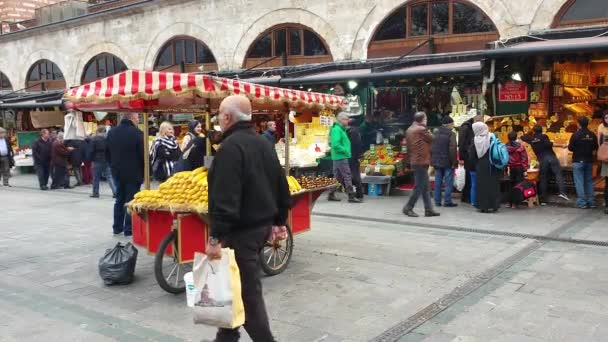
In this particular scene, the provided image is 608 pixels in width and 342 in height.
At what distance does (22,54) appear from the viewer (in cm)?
2425

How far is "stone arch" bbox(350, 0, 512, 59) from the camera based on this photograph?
478 inches

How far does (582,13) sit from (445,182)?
4.63m

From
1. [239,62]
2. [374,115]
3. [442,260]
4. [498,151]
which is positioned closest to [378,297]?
[442,260]

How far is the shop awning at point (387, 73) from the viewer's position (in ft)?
35.9

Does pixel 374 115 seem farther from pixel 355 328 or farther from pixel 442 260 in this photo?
pixel 355 328

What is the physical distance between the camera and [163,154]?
8.71m

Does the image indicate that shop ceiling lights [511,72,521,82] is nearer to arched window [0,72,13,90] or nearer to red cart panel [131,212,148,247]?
red cart panel [131,212,148,247]

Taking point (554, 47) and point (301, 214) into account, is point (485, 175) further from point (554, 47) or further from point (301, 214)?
point (301, 214)

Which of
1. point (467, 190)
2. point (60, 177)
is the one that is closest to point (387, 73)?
point (467, 190)

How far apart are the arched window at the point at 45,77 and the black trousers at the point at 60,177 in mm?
8718

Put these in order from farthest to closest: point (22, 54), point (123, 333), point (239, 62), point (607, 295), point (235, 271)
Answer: point (22, 54), point (239, 62), point (607, 295), point (123, 333), point (235, 271)

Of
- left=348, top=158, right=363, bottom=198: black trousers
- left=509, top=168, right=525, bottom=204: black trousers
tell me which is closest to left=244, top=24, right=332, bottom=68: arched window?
left=348, top=158, right=363, bottom=198: black trousers

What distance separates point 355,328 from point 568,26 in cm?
944

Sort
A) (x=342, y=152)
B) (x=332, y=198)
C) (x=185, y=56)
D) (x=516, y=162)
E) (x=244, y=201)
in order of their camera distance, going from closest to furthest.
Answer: (x=244, y=201), (x=516, y=162), (x=342, y=152), (x=332, y=198), (x=185, y=56)
